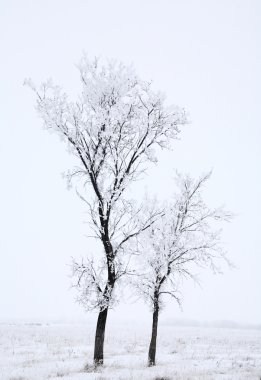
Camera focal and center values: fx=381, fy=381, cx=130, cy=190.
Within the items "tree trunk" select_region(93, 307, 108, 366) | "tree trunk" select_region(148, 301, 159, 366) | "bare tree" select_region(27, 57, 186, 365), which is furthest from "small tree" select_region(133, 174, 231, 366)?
"bare tree" select_region(27, 57, 186, 365)

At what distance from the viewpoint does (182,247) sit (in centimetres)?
1625

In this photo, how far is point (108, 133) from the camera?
44.0 ft

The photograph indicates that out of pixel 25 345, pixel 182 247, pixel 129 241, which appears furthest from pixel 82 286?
pixel 25 345

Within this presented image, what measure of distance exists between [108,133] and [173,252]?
6104mm

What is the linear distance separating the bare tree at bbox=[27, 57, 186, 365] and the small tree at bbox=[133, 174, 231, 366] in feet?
7.32

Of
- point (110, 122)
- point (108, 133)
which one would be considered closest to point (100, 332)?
point (108, 133)

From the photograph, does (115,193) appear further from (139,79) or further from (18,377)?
(18,377)

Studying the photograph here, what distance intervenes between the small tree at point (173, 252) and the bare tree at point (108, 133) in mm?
2230

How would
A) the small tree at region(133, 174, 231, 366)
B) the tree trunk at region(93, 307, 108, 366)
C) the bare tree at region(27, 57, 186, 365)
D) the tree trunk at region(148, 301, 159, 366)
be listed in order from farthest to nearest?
the tree trunk at region(148, 301, 159, 366) → the small tree at region(133, 174, 231, 366) → the tree trunk at region(93, 307, 108, 366) → the bare tree at region(27, 57, 186, 365)

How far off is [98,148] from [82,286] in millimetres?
5055

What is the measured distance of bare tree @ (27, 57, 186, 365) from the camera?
13.7 metres

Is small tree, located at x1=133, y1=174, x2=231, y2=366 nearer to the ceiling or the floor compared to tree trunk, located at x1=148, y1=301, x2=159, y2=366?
nearer to the ceiling

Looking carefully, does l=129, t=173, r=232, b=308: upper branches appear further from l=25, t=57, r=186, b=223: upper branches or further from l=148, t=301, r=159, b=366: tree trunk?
l=25, t=57, r=186, b=223: upper branches

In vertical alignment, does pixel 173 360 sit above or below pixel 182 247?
below
